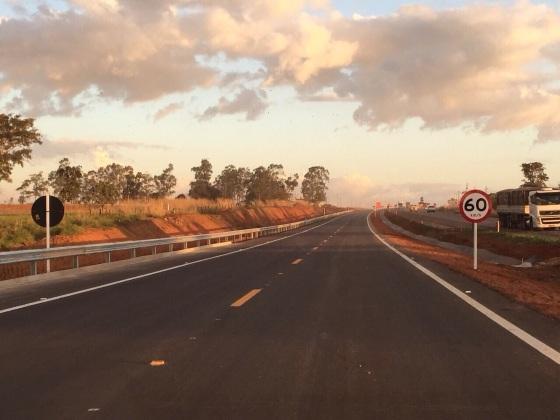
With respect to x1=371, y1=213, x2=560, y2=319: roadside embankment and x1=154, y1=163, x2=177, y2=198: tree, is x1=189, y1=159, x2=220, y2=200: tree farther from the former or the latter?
x1=371, y1=213, x2=560, y2=319: roadside embankment

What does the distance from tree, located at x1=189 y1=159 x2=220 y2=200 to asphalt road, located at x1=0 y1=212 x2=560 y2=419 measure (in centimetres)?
11293

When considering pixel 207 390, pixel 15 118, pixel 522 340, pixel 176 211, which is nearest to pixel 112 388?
pixel 207 390

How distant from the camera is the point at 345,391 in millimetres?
5883

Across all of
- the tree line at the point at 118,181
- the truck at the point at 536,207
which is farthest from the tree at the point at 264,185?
the truck at the point at 536,207

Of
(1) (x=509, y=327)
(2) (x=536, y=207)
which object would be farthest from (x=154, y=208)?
(1) (x=509, y=327)

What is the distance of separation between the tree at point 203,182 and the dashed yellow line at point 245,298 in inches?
4423

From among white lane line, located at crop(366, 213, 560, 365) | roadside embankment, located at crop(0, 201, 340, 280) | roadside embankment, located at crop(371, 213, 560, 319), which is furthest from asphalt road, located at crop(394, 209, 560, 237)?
white lane line, located at crop(366, 213, 560, 365)

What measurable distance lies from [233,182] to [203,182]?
18.0 meters

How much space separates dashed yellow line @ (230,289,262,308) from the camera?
11.6 meters

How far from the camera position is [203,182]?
133750 mm

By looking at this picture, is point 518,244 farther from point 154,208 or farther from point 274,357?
point 154,208

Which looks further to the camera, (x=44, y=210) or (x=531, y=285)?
(x=44, y=210)

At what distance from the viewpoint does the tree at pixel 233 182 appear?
14964 centimetres

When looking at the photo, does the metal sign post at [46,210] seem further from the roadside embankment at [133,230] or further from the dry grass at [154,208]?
the dry grass at [154,208]
